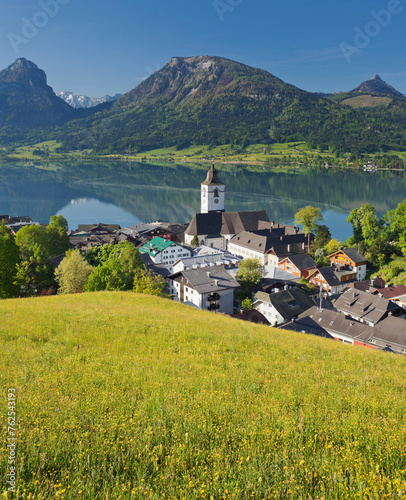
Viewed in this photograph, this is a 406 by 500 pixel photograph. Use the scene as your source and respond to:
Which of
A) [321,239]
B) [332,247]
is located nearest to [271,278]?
[332,247]

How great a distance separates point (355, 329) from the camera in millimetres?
30859

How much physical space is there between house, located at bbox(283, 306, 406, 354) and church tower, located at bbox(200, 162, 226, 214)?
4399 cm

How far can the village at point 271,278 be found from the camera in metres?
31.7

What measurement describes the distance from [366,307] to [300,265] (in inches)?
594

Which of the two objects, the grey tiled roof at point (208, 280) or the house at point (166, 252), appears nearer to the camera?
the grey tiled roof at point (208, 280)

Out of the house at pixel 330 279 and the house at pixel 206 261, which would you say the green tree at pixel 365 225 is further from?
the house at pixel 206 261

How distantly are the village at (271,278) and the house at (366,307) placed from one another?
0.09m

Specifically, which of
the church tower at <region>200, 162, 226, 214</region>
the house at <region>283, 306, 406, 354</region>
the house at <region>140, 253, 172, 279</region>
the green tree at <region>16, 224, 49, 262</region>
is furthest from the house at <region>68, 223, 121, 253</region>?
the house at <region>283, 306, 406, 354</region>

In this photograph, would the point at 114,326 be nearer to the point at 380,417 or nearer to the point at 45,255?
the point at 380,417

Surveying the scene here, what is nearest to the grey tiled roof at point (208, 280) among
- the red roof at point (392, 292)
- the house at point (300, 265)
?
the house at point (300, 265)

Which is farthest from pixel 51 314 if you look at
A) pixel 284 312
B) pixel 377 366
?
pixel 284 312

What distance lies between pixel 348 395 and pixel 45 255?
43.1 metres

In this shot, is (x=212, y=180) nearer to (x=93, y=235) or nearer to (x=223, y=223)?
(x=223, y=223)

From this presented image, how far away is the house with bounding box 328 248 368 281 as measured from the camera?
50125mm
